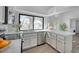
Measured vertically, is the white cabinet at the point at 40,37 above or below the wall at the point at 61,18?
below

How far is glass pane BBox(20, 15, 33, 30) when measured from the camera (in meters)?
3.88

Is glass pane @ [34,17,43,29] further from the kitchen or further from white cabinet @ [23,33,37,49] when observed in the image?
white cabinet @ [23,33,37,49]

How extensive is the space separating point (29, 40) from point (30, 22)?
1.23m

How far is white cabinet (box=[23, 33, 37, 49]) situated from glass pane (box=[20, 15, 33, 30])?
0.66 m

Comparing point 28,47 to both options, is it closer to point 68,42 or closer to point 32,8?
point 68,42

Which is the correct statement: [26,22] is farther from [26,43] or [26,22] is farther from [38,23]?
[26,43]

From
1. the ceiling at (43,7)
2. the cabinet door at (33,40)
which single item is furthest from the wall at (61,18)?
the cabinet door at (33,40)

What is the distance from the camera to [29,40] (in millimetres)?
3484

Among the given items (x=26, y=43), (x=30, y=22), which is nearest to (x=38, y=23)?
(x=30, y=22)

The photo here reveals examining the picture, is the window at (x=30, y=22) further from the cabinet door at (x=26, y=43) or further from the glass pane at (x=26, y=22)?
the cabinet door at (x=26, y=43)

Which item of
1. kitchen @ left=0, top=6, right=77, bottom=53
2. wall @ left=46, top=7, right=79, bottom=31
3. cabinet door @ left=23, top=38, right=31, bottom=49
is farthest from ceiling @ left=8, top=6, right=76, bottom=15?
cabinet door @ left=23, top=38, right=31, bottom=49

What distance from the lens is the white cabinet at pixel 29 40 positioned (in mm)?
3304

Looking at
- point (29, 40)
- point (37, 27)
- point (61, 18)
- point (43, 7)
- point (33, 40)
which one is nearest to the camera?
point (29, 40)
